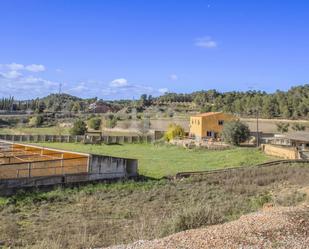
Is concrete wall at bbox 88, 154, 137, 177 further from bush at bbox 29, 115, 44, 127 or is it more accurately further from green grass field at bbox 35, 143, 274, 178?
bush at bbox 29, 115, 44, 127

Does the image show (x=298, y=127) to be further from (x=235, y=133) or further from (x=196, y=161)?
(x=196, y=161)

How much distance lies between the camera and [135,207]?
20219mm

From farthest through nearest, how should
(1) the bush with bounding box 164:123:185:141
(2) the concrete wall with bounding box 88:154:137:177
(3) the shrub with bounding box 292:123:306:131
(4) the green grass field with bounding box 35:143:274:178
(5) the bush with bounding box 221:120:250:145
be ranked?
(3) the shrub with bounding box 292:123:306:131
(1) the bush with bounding box 164:123:185:141
(5) the bush with bounding box 221:120:250:145
(4) the green grass field with bounding box 35:143:274:178
(2) the concrete wall with bounding box 88:154:137:177

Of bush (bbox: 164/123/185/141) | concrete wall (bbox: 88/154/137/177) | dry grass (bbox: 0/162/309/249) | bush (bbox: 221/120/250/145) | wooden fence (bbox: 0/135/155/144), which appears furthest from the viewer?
bush (bbox: 164/123/185/141)

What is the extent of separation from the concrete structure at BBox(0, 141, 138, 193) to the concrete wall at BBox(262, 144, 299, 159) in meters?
20.5

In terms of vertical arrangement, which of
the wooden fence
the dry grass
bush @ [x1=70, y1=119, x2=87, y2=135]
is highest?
bush @ [x1=70, y1=119, x2=87, y2=135]

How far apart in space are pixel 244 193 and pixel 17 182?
44.1 ft

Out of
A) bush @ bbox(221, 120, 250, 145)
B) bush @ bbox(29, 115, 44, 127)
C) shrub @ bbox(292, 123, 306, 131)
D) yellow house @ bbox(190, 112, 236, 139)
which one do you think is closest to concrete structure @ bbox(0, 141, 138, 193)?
bush @ bbox(221, 120, 250, 145)

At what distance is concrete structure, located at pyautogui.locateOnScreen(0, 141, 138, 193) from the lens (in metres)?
25.0

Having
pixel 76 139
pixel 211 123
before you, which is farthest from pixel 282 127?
pixel 76 139

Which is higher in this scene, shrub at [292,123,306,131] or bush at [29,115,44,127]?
shrub at [292,123,306,131]

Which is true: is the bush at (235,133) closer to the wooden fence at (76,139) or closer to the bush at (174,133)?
the bush at (174,133)

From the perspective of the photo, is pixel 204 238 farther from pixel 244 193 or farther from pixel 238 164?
pixel 238 164

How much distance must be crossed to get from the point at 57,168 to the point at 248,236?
65.2ft
